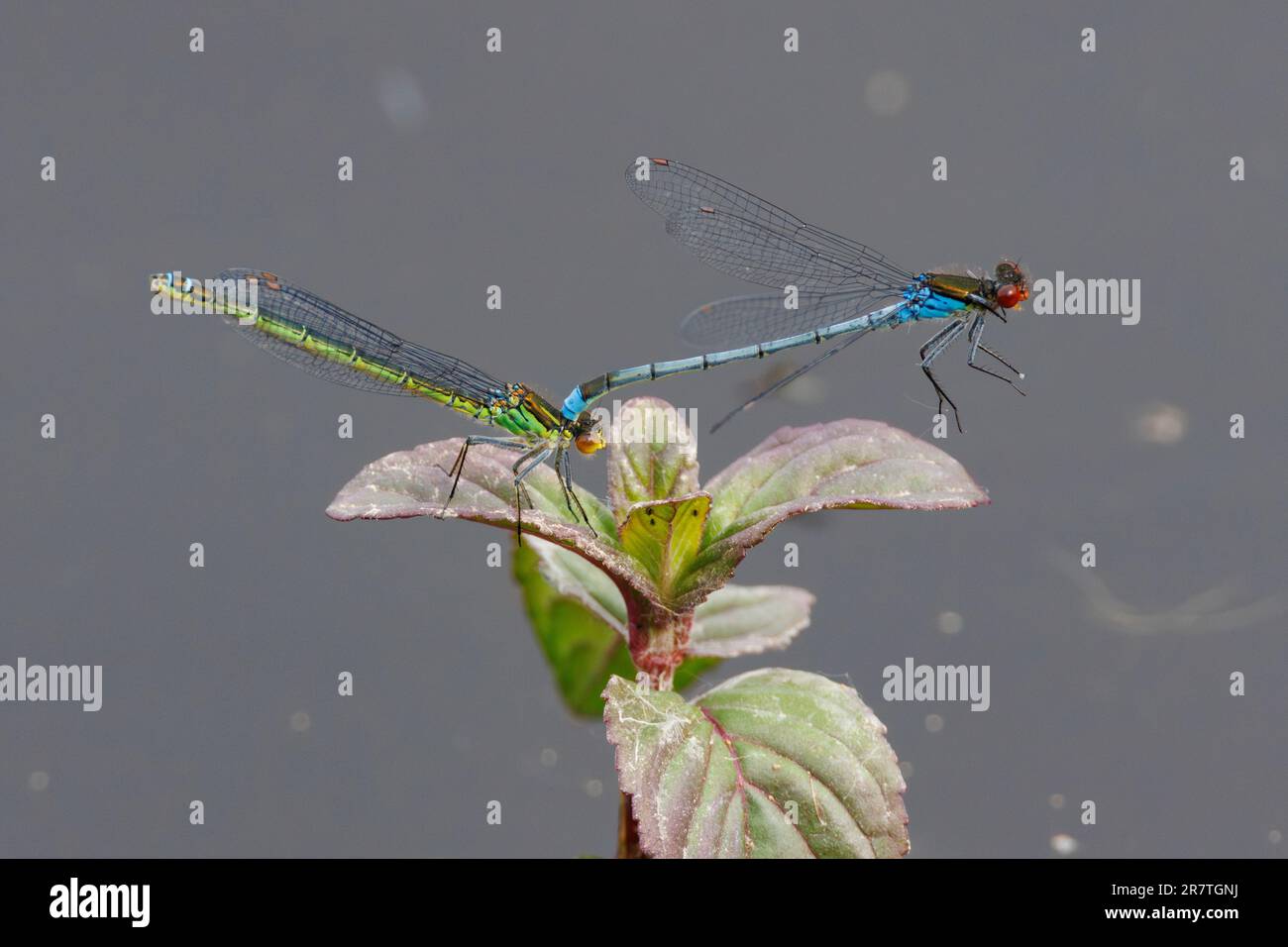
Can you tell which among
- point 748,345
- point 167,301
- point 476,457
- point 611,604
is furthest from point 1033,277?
point 167,301

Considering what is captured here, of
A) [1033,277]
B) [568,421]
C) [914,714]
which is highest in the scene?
[1033,277]

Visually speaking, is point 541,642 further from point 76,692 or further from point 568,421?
point 76,692

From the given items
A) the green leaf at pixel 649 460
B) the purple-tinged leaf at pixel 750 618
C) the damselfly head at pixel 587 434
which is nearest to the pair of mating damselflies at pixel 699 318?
the damselfly head at pixel 587 434

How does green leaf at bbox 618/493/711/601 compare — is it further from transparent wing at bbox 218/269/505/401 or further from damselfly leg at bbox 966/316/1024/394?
damselfly leg at bbox 966/316/1024/394

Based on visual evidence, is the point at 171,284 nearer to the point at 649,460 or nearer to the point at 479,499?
the point at 479,499

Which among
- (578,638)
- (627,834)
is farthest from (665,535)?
(578,638)

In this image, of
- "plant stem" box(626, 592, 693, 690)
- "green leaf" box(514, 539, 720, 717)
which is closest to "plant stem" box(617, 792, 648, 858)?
"plant stem" box(626, 592, 693, 690)
